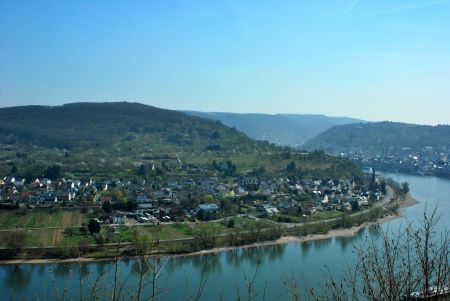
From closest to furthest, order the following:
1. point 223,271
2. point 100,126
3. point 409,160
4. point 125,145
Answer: point 223,271
point 125,145
point 409,160
point 100,126

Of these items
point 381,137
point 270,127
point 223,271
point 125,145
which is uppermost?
point 270,127

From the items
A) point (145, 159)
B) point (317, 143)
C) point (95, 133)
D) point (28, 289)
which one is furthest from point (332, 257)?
point (317, 143)

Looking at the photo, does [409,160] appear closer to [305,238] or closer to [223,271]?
[305,238]

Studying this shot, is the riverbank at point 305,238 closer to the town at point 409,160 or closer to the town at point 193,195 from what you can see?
the town at point 193,195

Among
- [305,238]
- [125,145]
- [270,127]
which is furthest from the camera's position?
[270,127]

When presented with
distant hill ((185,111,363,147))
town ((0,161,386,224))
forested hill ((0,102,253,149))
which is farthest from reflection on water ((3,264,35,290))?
distant hill ((185,111,363,147))

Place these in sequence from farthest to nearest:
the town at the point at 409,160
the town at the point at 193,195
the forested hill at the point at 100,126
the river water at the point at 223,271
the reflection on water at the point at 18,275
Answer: the forested hill at the point at 100,126 → the town at the point at 409,160 → the town at the point at 193,195 → the reflection on water at the point at 18,275 → the river water at the point at 223,271

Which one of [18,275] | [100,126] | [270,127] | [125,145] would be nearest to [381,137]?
[100,126]

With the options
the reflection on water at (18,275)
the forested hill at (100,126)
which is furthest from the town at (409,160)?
the reflection on water at (18,275)
